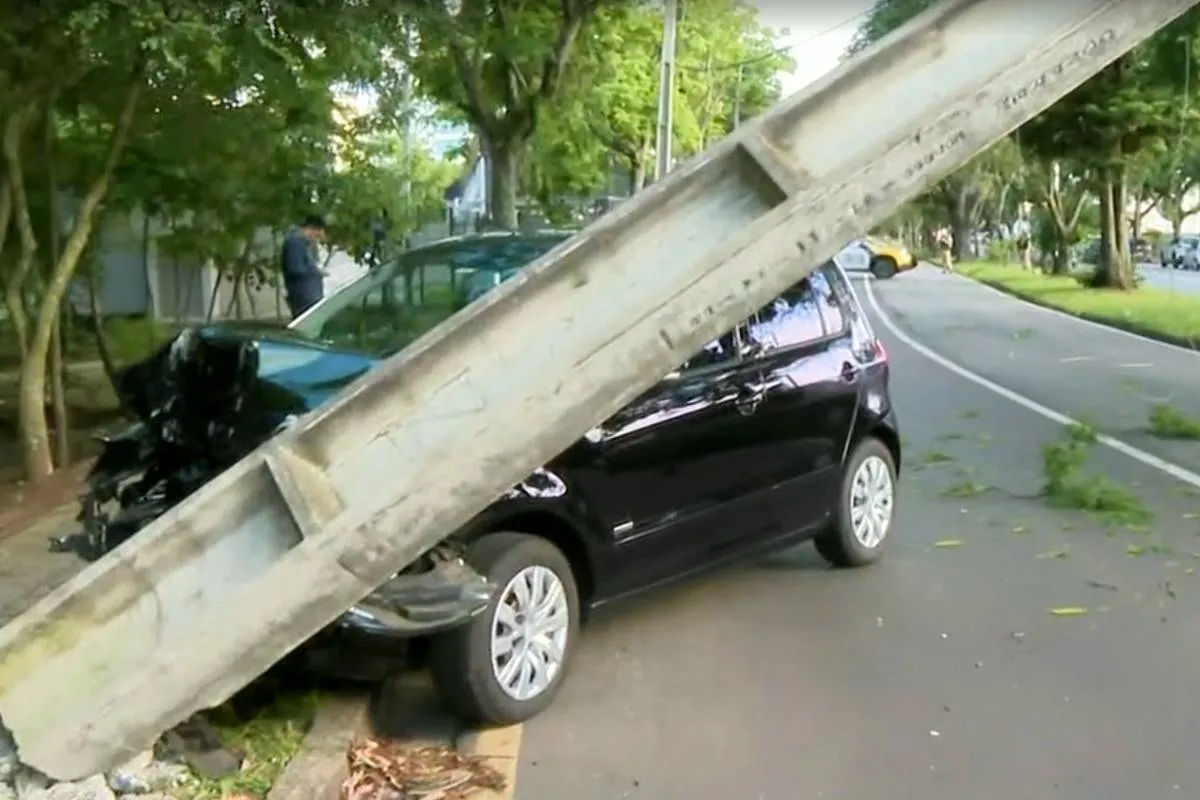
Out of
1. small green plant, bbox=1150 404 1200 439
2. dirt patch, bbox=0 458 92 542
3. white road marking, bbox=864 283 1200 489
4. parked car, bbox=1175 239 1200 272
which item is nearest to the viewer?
dirt patch, bbox=0 458 92 542

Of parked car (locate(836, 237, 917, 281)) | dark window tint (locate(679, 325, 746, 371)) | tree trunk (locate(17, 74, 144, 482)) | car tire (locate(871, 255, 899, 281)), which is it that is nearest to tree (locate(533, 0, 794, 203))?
dark window tint (locate(679, 325, 746, 371))

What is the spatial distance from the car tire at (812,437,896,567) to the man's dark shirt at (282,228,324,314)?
8.45 meters

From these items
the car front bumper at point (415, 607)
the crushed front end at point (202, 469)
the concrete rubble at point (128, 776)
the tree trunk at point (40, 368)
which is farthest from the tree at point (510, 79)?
the concrete rubble at point (128, 776)

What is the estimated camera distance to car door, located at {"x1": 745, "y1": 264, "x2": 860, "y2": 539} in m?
7.62

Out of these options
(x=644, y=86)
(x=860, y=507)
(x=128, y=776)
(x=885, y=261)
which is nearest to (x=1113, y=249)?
(x=644, y=86)

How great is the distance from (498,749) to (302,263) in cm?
1087

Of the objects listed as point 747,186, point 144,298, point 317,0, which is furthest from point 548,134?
point 747,186

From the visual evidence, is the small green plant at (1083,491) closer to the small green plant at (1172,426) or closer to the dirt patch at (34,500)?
the small green plant at (1172,426)

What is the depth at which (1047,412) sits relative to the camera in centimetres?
1579

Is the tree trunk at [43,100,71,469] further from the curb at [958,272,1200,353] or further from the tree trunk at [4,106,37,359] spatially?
the curb at [958,272,1200,353]

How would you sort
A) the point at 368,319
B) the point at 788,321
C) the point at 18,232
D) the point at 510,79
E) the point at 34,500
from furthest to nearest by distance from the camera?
1. the point at 510,79
2. the point at 18,232
3. the point at 34,500
4. the point at 368,319
5. the point at 788,321

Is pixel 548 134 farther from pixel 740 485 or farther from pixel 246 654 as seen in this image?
pixel 246 654

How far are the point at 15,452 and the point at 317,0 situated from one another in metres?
5.19

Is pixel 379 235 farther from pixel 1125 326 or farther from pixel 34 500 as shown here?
pixel 1125 326
